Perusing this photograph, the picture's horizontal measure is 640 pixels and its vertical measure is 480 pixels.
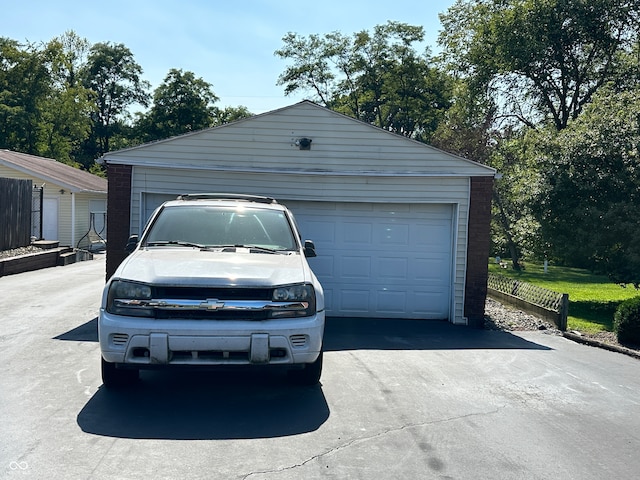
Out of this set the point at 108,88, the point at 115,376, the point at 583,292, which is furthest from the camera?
the point at 108,88

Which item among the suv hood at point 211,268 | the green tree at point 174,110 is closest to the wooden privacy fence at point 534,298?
the suv hood at point 211,268

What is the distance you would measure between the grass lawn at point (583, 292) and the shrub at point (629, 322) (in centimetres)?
137

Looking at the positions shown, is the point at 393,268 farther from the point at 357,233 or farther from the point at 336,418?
the point at 336,418

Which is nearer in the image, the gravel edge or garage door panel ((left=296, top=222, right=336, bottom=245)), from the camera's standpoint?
the gravel edge

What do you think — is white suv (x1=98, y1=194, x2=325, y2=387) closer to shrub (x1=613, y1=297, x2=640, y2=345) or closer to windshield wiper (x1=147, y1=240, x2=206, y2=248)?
windshield wiper (x1=147, y1=240, x2=206, y2=248)

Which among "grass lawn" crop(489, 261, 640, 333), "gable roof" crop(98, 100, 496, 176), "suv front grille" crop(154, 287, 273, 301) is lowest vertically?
"grass lawn" crop(489, 261, 640, 333)

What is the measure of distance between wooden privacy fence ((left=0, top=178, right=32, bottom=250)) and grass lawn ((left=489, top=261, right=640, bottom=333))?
1606cm

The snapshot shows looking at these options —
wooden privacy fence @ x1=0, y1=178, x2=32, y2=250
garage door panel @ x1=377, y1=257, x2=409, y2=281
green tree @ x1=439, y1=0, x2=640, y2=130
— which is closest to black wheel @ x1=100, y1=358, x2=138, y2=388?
garage door panel @ x1=377, y1=257, x2=409, y2=281

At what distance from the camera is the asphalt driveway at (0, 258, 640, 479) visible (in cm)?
443

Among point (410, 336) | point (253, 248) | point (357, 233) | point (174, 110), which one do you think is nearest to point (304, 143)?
point (357, 233)

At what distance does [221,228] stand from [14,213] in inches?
594

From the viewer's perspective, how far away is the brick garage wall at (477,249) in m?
11.4

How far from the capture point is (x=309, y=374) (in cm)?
628

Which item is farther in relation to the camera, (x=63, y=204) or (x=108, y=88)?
(x=108, y=88)
